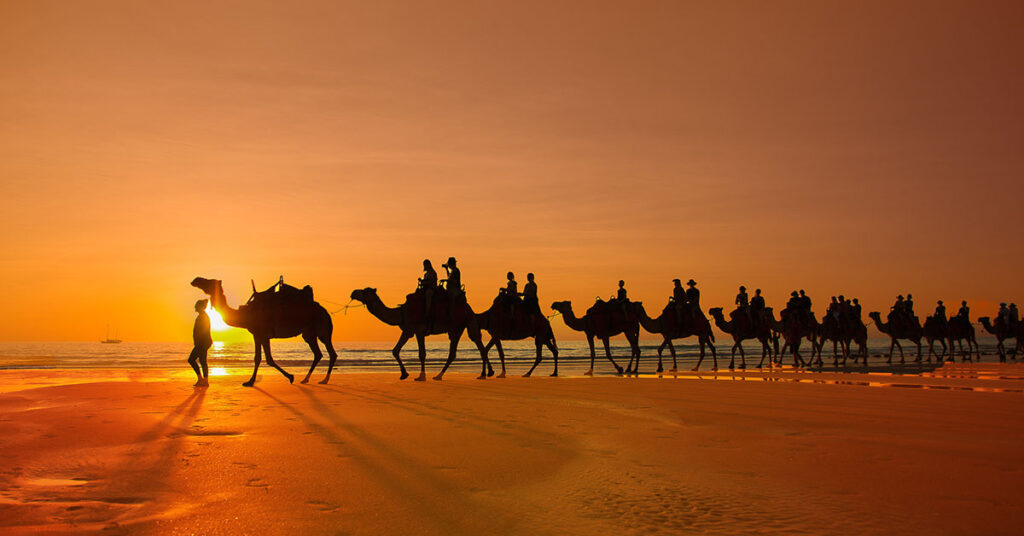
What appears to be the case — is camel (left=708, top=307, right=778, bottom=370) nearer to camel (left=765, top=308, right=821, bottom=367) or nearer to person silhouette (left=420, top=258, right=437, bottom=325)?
camel (left=765, top=308, right=821, bottom=367)

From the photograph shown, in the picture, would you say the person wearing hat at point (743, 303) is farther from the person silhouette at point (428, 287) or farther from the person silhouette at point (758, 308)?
the person silhouette at point (428, 287)

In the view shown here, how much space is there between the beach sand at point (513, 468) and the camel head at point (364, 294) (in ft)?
26.5

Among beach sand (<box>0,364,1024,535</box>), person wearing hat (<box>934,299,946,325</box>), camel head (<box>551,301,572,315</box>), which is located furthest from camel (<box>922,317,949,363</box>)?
beach sand (<box>0,364,1024,535</box>)

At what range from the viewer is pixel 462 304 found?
69.8 feet

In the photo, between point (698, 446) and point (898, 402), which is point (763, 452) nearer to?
point (698, 446)

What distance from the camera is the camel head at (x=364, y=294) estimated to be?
67.0 feet

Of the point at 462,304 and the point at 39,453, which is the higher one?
the point at 462,304

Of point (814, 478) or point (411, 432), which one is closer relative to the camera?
point (814, 478)

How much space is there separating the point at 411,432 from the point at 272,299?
36.5ft

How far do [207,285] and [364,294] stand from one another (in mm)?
4172

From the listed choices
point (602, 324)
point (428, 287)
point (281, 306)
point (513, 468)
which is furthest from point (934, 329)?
point (513, 468)

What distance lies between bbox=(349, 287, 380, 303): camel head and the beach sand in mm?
8064

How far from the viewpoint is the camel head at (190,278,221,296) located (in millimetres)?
18641

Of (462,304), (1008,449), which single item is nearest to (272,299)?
(462,304)
